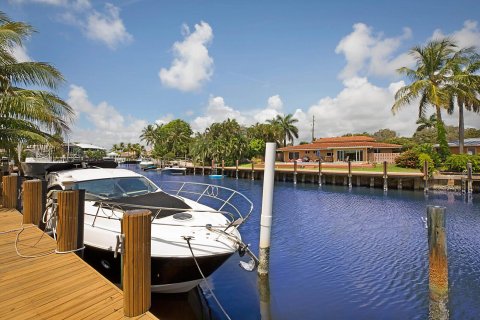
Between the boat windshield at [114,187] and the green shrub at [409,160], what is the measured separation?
104ft

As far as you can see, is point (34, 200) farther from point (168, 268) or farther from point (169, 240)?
point (168, 268)

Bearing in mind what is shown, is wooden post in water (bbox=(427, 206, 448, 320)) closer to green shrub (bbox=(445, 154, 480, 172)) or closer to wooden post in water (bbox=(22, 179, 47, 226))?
wooden post in water (bbox=(22, 179, 47, 226))

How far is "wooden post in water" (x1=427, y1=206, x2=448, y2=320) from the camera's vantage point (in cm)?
503

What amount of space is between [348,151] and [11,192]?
134ft

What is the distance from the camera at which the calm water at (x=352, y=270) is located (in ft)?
20.6

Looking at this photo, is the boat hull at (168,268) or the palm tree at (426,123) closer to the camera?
the boat hull at (168,268)

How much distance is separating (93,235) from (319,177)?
28.2 metres

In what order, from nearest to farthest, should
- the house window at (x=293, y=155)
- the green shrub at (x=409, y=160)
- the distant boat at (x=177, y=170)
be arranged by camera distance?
the green shrub at (x=409, y=160) → the house window at (x=293, y=155) → the distant boat at (x=177, y=170)

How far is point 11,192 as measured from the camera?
8805mm

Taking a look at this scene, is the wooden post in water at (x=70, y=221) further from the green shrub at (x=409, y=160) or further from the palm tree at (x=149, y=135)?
the palm tree at (x=149, y=135)

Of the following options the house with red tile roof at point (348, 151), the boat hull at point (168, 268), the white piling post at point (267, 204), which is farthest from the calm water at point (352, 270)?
the house with red tile roof at point (348, 151)

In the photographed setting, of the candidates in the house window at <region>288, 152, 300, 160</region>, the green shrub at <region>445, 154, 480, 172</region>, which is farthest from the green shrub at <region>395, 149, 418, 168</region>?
the house window at <region>288, 152, 300, 160</region>

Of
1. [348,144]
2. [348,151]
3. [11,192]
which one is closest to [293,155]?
[348,151]

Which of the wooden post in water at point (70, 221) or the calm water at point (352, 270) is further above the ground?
the wooden post in water at point (70, 221)
